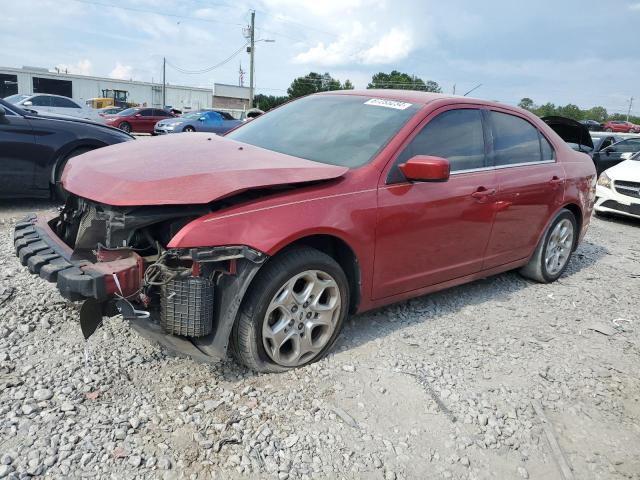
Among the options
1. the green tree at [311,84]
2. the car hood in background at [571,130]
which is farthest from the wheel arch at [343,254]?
the green tree at [311,84]

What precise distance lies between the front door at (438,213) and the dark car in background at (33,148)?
4183 millimetres

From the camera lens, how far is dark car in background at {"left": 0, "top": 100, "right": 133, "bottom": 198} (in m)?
5.79

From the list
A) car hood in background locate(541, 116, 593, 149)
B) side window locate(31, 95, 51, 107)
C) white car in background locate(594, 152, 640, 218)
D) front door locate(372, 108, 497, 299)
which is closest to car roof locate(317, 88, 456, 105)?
front door locate(372, 108, 497, 299)

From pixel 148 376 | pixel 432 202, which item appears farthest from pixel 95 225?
pixel 432 202

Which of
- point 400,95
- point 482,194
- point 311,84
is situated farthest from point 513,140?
point 311,84

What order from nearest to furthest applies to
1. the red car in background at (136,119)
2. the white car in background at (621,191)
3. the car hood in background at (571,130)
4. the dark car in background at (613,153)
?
1. the white car in background at (621,191)
2. the car hood in background at (571,130)
3. the dark car in background at (613,153)
4. the red car in background at (136,119)

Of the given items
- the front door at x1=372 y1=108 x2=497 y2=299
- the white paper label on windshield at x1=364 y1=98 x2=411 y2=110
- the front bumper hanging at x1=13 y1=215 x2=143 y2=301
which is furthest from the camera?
the white paper label on windshield at x1=364 y1=98 x2=411 y2=110

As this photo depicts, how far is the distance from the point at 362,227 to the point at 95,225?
1.49 metres

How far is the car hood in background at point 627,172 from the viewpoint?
324 inches

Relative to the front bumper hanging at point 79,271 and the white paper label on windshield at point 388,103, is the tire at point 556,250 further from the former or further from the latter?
the front bumper hanging at point 79,271

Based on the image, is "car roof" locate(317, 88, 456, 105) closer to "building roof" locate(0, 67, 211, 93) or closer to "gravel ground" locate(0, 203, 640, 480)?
"gravel ground" locate(0, 203, 640, 480)

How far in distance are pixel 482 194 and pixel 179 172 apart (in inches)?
88.5

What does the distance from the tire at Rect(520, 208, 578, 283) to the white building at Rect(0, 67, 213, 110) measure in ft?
147

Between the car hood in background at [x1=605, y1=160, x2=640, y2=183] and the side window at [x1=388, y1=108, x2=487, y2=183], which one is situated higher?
the side window at [x1=388, y1=108, x2=487, y2=183]
